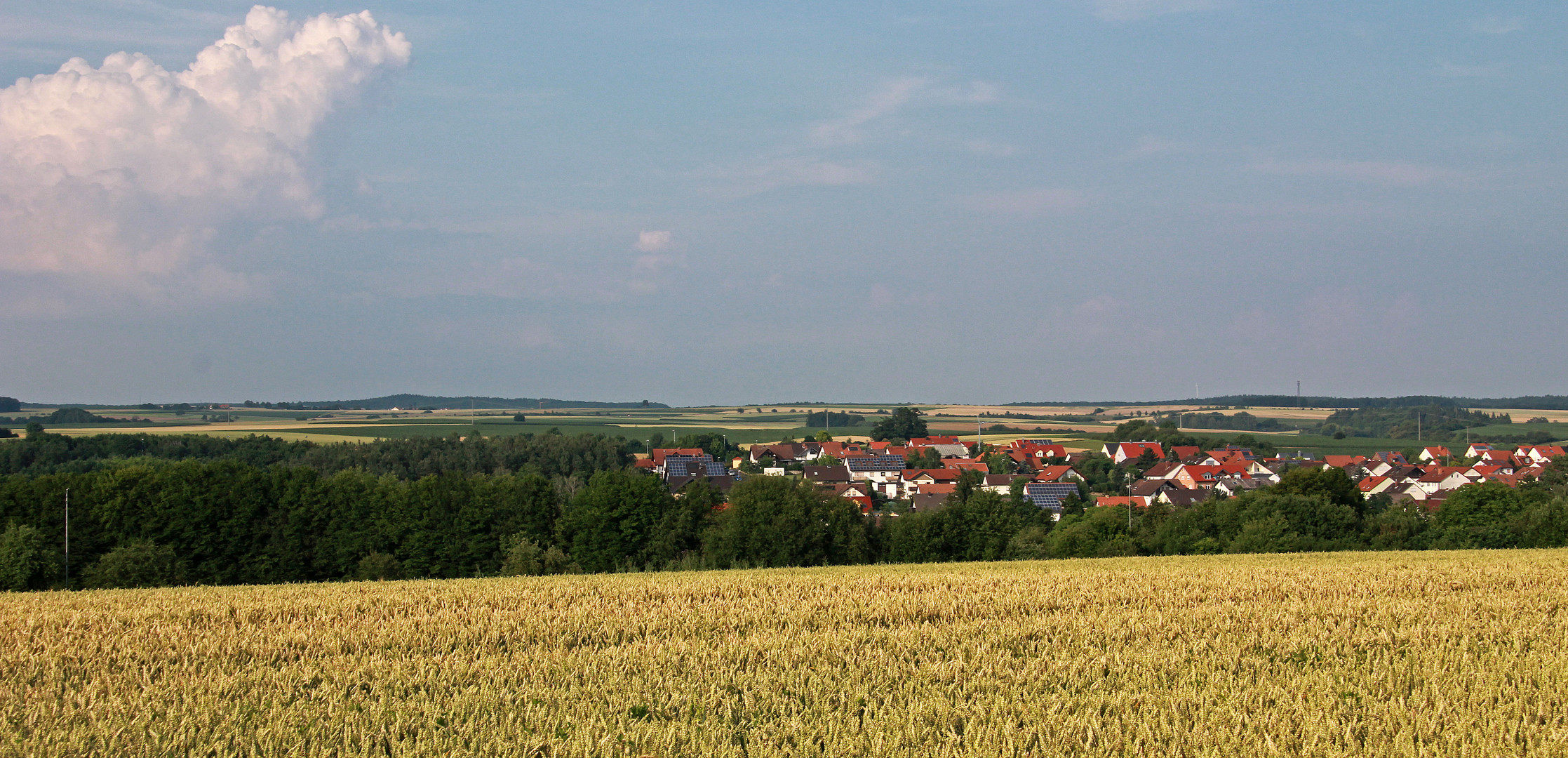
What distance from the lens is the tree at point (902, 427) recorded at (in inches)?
6422

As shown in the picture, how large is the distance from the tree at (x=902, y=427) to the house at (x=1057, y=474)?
53.6m

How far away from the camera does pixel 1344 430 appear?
544 feet

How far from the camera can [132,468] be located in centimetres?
4241

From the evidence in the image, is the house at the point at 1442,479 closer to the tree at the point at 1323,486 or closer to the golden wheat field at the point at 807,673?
the tree at the point at 1323,486

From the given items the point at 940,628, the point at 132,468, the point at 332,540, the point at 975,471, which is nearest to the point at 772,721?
the point at 940,628

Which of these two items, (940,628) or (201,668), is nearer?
(201,668)

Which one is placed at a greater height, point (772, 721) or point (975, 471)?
point (772, 721)

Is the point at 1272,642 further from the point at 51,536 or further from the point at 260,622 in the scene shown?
the point at 51,536

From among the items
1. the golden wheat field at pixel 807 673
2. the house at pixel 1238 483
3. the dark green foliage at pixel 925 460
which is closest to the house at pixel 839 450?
the dark green foliage at pixel 925 460

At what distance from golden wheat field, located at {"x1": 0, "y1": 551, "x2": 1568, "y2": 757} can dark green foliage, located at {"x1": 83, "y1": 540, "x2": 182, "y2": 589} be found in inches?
→ 981

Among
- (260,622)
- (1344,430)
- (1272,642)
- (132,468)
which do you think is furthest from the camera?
(1344,430)

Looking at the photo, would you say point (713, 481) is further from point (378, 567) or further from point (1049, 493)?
point (378, 567)

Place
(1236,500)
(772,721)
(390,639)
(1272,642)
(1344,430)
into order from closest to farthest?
(772,721)
(1272,642)
(390,639)
(1236,500)
(1344,430)

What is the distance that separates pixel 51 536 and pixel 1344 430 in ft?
587
